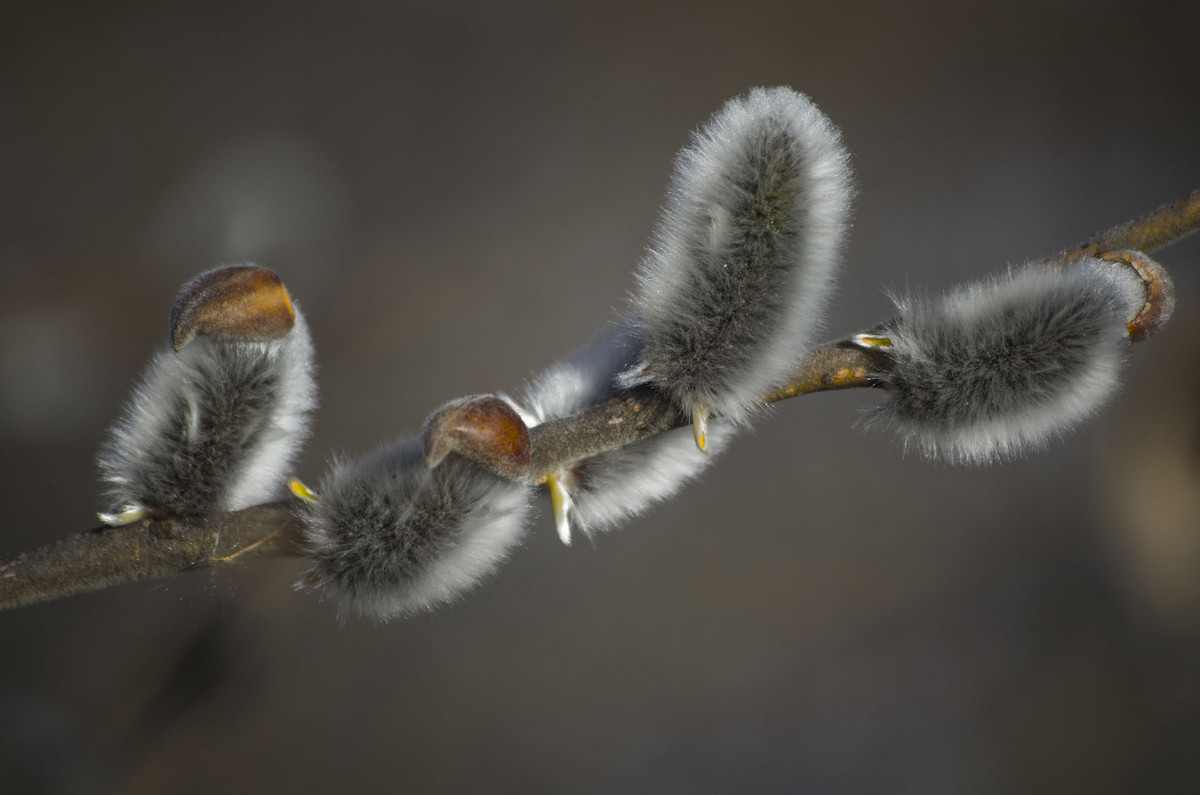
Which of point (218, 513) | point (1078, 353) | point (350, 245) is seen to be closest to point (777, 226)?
point (1078, 353)

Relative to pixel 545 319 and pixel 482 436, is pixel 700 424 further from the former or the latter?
pixel 545 319

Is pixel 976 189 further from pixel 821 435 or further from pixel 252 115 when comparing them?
pixel 252 115

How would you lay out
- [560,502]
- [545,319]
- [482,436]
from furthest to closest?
[545,319], [560,502], [482,436]

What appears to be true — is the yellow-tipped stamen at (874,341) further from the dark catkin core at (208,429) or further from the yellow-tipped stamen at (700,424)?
the dark catkin core at (208,429)

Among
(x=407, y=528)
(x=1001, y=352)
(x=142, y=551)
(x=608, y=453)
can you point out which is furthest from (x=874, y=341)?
(x=142, y=551)

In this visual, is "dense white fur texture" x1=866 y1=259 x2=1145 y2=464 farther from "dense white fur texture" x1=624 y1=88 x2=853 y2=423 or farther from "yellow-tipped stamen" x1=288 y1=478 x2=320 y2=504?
"yellow-tipped stamen" x1=288 y1=478 x2=320 y2=504

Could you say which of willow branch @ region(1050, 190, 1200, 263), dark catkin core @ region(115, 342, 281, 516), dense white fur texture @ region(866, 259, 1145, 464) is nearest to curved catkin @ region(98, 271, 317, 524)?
dark catkin core @ region(115, 342, 281, 516)
